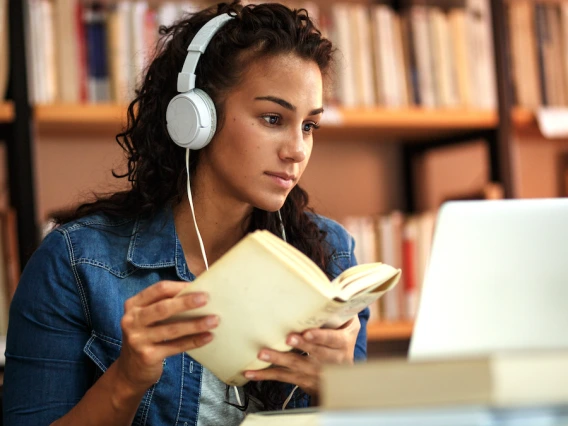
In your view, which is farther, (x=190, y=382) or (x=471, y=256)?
(x=190, y=382)

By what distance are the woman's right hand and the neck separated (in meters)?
0.39

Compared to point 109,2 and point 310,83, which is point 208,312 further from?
point 109,2

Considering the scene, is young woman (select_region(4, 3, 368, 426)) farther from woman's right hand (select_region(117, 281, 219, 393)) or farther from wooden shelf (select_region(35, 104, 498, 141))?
wooden shelf (select_region(35, 104, 498, 141))

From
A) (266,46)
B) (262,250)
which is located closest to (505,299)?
(262,250)

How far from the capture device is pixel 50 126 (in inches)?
72.0

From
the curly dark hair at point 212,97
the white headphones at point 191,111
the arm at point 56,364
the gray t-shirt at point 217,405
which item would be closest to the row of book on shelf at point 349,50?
the curly dark hair at point 212,97

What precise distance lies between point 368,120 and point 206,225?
819mm

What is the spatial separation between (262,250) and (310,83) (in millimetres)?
560

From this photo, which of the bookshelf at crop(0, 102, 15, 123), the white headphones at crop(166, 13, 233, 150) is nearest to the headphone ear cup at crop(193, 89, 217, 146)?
the white headphones at crop(166, 13, 233, 150)

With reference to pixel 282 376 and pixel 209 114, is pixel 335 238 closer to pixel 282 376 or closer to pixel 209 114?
pixel 209 114

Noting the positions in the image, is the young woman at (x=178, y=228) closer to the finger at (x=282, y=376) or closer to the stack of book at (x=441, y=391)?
the finger at (x=282, y=376)

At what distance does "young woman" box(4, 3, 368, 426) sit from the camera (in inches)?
42.6

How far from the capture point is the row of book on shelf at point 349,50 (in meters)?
1.75

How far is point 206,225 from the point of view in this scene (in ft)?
4.18
